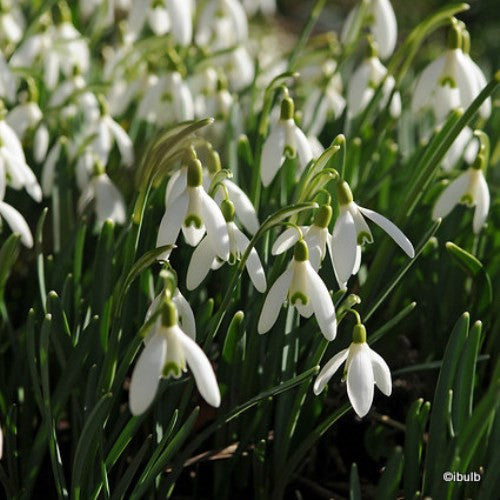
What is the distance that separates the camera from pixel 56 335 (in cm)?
149

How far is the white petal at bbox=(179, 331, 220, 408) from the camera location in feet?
3.56

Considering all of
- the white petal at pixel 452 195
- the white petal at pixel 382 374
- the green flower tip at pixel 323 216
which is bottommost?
the white petal at pixel 382 374

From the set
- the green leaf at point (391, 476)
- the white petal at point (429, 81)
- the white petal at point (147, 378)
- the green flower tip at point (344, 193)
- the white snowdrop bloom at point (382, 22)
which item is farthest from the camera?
the white snowdrop bloom at point (382, 22)

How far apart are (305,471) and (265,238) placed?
1.61 feet

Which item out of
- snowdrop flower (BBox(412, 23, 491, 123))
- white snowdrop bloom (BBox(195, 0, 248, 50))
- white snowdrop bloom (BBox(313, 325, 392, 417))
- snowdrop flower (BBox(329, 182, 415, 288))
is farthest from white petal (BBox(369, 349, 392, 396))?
white snowdrop bloom (BBox(195, 0, 248, 50))

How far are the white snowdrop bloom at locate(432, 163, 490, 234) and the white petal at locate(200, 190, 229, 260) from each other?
21.6 inches

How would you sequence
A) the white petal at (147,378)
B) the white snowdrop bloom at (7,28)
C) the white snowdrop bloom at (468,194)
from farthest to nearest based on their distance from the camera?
the white snowdrop bloom at (7,28), the white snowdrop bloom at (468,194), the white petal at (147,378)

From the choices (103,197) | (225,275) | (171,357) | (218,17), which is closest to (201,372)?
(171,357)

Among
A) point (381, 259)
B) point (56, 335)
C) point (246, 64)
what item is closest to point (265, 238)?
point (381, 259)

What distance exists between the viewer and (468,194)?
1.65m

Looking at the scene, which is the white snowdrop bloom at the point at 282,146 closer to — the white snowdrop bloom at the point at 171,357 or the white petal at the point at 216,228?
the white petal at the point at 216,228

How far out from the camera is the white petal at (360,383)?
48.0 inches

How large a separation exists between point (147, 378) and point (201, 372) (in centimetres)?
7

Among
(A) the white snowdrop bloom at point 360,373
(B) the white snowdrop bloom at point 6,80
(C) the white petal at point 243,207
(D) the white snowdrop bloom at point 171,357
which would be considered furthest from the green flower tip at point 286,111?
(B) the white snowdrop bloom at point 6,80
